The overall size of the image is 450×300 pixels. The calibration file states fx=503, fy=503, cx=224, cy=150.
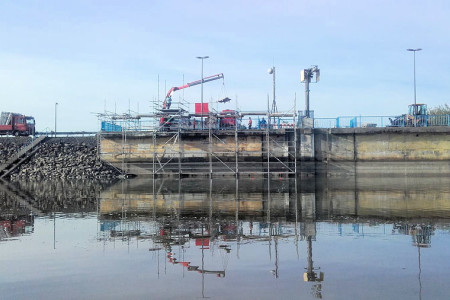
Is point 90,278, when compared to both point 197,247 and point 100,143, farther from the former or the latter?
point 100,143

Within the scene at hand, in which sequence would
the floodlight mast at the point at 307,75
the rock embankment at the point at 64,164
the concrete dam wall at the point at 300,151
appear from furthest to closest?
1. the floodlight mast at the point at 307,75
2. the rock embankment at the point at 64,164
3. the concrete dam wall at the point at 300,151

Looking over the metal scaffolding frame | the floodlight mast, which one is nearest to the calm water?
the metal scaffolding frame

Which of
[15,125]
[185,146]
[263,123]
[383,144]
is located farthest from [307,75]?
[15,125]

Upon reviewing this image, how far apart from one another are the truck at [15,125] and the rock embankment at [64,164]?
5448 mm

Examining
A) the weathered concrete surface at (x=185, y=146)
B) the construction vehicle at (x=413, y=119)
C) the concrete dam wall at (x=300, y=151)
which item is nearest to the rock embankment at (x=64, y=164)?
the weathered concrete surface at (x=185, y=146)

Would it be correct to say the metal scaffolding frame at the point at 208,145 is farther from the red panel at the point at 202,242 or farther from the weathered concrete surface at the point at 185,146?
the red panel at the point at 202,242

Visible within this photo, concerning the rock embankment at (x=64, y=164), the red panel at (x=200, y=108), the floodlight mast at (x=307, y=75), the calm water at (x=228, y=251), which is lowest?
the calm water at (x=228, y=251)

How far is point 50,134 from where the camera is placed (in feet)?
179

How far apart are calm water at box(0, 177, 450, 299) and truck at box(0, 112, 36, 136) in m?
36.3

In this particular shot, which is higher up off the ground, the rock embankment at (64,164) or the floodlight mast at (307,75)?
the floodlight mast at (307,75)

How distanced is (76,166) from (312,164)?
20.5 meters

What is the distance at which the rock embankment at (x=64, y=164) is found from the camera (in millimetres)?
42759

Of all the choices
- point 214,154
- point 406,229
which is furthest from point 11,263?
point 214,154

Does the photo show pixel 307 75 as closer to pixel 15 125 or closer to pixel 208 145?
pixel 208 145
